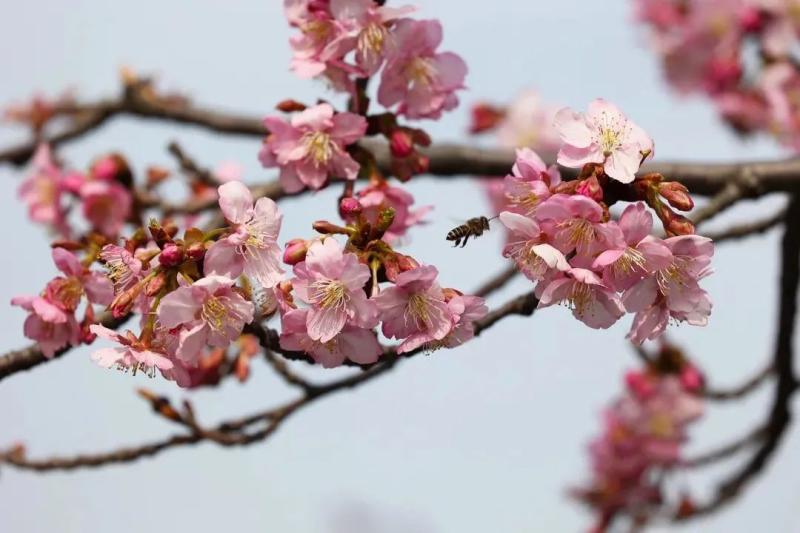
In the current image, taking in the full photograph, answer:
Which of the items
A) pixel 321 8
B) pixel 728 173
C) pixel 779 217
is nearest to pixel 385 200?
pixel 321 8

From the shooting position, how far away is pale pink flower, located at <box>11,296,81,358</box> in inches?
71.7

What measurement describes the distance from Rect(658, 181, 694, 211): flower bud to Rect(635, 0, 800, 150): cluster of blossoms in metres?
3.49

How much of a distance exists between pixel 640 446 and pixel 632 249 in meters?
4.91

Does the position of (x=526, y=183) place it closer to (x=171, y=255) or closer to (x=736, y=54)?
(x=171, y=255)

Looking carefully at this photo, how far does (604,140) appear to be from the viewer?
1.60 metres

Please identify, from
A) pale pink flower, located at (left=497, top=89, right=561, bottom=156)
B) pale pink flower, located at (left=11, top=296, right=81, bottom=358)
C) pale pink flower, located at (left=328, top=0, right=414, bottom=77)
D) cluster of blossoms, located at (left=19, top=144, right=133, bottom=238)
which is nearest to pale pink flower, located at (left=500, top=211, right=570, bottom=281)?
pale pink flower, located at (left=328, top=0, right=414, bottom=77)

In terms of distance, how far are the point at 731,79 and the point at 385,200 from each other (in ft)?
14.8

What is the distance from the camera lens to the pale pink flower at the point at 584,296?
1.50 meters

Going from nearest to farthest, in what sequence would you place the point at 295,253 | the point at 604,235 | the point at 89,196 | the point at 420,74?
the point at 604,235, the point at 295,253, the point at 420,74, the point at 89,196

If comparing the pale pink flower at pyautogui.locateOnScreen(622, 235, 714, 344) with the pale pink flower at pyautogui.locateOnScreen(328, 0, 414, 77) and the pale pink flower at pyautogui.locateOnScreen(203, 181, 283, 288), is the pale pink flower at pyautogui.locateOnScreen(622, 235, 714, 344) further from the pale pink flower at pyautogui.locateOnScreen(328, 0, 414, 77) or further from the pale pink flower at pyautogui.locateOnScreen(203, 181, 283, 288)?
the pale pink flower at pyautogui.locateOnScreen(328, 0, 414, 77)

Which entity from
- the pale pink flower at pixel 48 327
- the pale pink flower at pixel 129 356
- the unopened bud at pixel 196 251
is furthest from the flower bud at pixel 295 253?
the pale pink flower at pixel 48 327

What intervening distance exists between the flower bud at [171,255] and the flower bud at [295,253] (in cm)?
17

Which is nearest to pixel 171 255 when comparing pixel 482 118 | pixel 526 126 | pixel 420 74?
pixel 420 74

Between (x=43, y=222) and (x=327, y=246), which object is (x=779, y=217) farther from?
(x=43, y=222)
